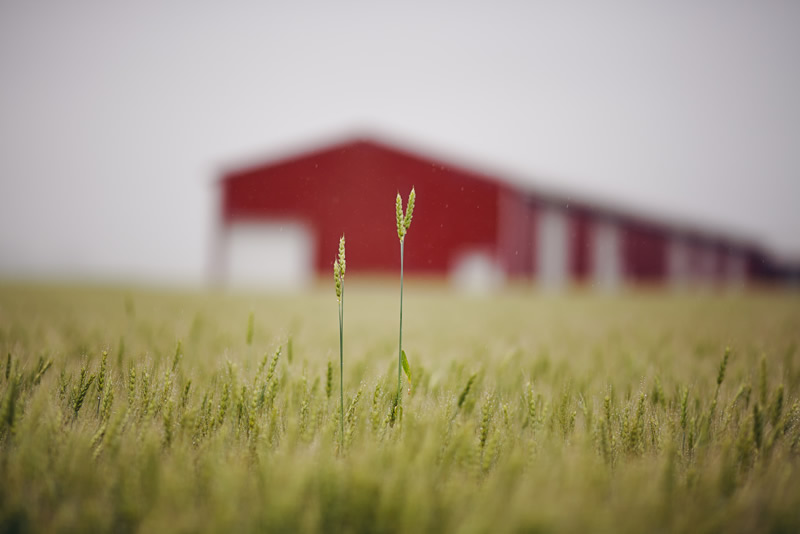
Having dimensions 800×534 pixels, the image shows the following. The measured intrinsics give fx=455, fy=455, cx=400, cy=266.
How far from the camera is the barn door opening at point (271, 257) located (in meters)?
16.1

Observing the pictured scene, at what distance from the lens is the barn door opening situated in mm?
16062

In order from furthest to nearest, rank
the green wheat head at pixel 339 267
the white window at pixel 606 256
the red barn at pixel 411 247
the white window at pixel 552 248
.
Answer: the white window at pixel 606 256 < the white window at pixel 552 248 < the red barn at pixel 411 247 < the green wheat head at pixel 339 267

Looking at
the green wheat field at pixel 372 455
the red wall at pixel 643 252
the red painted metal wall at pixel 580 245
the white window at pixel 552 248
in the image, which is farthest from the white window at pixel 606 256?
the green wheat field at pixel 372 455

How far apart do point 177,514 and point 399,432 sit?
0.51 metres

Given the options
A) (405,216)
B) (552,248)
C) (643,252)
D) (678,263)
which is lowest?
(405,216)

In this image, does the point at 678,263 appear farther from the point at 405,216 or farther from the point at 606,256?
the point at 405,216

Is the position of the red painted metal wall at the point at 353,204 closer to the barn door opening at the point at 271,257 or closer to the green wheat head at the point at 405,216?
the barn door opening at the point at 271,257

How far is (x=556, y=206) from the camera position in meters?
16.9

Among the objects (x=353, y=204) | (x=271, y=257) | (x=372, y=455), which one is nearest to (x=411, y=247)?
(x=353, y=204)

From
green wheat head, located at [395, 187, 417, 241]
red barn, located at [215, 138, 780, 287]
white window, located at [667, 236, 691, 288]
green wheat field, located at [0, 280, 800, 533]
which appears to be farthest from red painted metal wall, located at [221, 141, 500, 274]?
green wheat head, located at [395, 187, 417, 241]

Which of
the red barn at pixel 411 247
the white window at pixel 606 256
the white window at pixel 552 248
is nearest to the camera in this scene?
the red barn at pixel 411 247

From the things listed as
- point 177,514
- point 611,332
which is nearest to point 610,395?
point 177,514

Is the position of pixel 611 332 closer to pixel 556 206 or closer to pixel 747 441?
pixel 747 441

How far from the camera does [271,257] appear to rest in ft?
53.3
